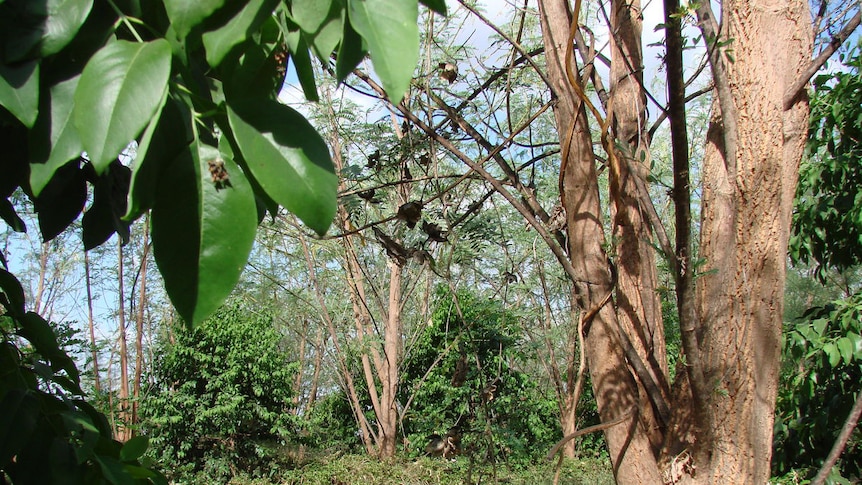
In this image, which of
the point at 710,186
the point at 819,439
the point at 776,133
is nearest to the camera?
the point at 776,133

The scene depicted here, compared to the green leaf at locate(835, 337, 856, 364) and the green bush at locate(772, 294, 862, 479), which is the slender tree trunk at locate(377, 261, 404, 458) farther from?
the green leaf at locate(835, 337, 856, 364)

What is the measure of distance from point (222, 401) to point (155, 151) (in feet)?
24.1

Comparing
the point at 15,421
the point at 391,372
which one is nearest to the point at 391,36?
the point at 15,421

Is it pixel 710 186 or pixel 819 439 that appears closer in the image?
pixel 710 186

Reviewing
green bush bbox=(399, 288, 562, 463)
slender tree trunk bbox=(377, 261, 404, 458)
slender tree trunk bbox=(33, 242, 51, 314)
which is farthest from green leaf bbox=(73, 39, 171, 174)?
slender tree trunk bbox=(33, 242, 51, 314)

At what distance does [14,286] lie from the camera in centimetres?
73

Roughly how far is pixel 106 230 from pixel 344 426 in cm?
818

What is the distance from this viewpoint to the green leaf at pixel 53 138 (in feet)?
1.32

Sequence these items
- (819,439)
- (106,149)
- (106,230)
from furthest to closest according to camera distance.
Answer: (819,439)
(106,230)
(106,149)

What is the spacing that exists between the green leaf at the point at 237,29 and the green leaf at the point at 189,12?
12 millimetres

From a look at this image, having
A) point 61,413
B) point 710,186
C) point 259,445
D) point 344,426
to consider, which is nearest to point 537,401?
point 344,426

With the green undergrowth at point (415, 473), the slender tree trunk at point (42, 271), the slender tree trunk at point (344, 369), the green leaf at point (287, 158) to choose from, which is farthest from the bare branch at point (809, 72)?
the slender tree trunk at point (42, 271)

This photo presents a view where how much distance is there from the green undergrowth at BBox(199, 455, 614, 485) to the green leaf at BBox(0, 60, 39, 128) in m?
5.23

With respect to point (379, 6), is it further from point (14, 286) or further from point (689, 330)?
point (689, 330)
